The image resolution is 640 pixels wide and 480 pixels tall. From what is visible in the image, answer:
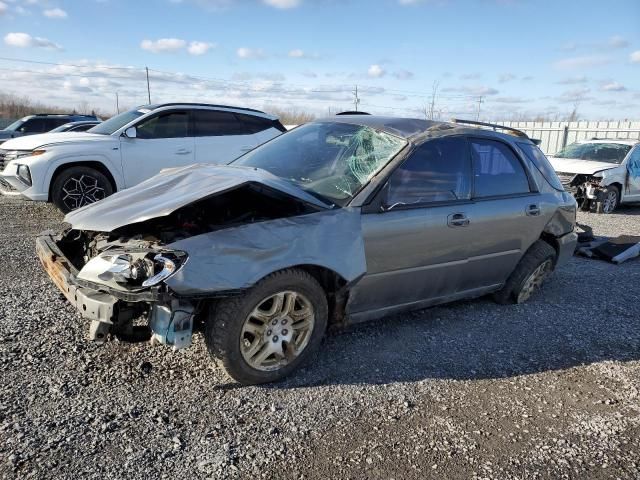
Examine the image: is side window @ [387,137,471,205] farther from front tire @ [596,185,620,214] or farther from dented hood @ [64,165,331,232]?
front tire @ [596,185,620,214]

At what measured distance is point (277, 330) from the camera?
126 inches

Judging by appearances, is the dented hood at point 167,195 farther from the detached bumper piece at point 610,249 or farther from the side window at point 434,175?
the detached bumper piece at point 610,249

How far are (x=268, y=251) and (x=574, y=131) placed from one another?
2243 centimetres

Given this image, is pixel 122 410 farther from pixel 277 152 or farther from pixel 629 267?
pixel 629 267

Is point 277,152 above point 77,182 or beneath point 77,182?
above

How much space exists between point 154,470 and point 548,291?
4.61 m

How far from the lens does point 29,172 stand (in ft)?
23.9

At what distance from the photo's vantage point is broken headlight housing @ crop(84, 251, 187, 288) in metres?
2.78

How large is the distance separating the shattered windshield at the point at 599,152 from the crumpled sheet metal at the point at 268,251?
10.8m

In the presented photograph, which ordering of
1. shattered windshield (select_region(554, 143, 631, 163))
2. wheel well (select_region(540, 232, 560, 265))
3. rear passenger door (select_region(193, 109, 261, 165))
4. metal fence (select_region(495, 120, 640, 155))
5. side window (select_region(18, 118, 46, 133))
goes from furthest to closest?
metal fence (select_region(495, 120, 640, 155)) → side window (select_region(18, 118, 46, 133)) → shattered windshield (select_region(554, 143, 631, 163)) → rear passenger door (select_region(193, 109, 261, 165)) → wheel well (select_region(540, 232, 560, 265))

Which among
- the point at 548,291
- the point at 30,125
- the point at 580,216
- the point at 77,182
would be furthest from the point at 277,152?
the point at 30,125

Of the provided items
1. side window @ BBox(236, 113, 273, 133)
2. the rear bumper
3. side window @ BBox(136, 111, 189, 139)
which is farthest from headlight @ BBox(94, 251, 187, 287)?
side window @ BBox(236, 113, 273, 133)

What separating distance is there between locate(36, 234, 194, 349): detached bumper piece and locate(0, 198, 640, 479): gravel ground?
42 cm

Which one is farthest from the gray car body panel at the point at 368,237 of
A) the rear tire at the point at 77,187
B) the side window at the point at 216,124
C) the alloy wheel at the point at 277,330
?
the side window at the point at 216,124
